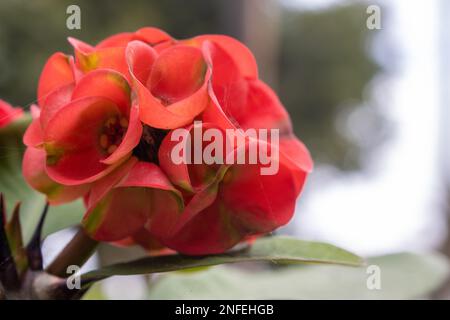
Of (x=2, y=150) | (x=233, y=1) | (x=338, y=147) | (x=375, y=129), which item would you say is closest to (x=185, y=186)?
(x=2, y=150)

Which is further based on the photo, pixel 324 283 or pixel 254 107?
pixel 324 283

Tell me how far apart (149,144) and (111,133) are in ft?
0.09

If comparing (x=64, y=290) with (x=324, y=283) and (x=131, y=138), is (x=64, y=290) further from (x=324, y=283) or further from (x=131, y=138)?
(x=324, y=283)

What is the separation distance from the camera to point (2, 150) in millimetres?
342

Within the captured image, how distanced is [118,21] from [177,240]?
4.00 meters

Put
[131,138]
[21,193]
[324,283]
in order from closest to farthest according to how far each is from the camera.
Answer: [131,138] → [21,193] → [324,283]

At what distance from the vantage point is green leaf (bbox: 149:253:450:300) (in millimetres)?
413

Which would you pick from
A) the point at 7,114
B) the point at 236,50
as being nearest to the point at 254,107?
the point at 236,50

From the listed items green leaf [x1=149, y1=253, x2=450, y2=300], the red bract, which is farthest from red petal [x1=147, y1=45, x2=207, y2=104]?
green leaf [x1=149, y1=253, x2=450, y2=300]

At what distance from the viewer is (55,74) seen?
308mm

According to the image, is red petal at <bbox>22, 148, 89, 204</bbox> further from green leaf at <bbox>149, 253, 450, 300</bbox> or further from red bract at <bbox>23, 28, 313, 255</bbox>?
green leaf at <bbox>149, 253, 450, 300</bbox>

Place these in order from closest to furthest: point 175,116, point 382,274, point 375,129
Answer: point 175,116, point 382,274, point 375,129

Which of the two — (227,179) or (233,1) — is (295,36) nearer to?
(233,1)

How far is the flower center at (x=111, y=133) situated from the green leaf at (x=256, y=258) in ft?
0.18
